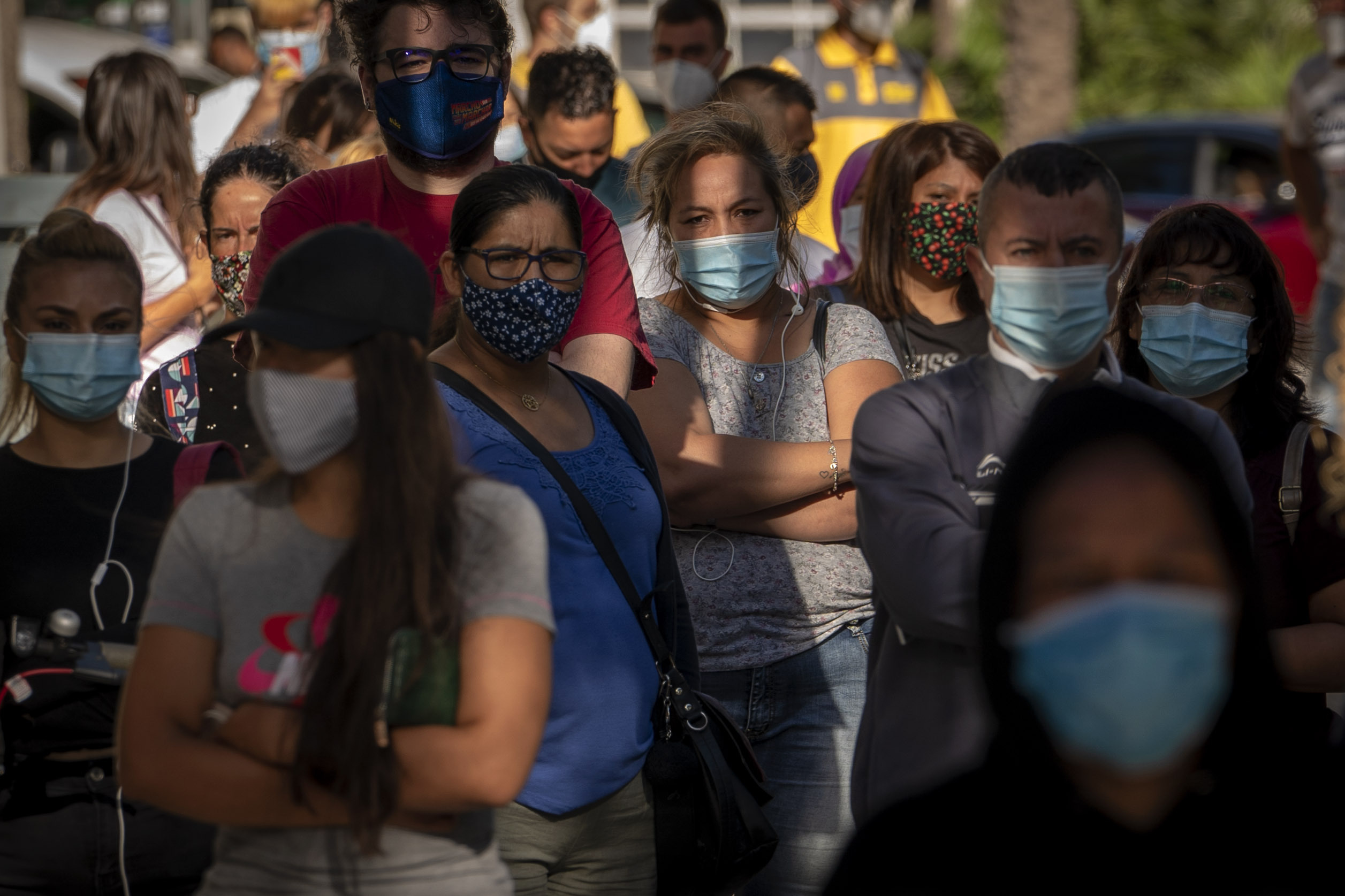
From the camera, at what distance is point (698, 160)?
4168mm

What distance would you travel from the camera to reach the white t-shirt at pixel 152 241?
552cm

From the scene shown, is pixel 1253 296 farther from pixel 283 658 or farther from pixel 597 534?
pixel 283 658

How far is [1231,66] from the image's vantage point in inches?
836

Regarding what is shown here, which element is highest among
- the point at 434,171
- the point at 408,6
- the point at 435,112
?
the point at 408,6

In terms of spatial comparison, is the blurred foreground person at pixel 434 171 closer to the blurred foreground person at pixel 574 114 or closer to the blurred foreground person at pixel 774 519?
the blurred foreground person at pixel 774 519

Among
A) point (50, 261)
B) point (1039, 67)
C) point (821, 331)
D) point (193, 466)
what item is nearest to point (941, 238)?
point (821, 331)

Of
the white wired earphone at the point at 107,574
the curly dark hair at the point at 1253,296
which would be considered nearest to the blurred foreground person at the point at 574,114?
the curly dark hair at the point at 1253,296

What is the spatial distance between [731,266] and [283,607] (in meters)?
2.00

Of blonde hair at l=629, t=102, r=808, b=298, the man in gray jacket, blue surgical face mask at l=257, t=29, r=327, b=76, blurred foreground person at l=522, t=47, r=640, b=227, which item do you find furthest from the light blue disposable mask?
blue surgical face mask at l=257, t=29, r=327, b=76

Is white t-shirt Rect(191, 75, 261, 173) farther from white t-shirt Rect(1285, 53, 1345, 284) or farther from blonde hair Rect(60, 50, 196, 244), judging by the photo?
white t-shirt Rect(1285, 53, 1345, 284)

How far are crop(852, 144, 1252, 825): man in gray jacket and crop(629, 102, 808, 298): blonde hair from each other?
0.99 m

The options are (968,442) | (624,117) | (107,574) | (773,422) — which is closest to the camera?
(968,442)

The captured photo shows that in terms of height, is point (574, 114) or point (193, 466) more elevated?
point (574, 114)

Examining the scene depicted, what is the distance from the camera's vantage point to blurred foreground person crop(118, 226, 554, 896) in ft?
7.45
